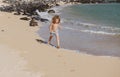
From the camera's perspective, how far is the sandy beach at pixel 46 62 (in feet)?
37.6

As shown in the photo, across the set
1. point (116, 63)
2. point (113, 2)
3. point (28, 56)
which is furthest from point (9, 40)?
point (113, 2)

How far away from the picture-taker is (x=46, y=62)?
497 inches

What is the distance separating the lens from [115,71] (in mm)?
12086

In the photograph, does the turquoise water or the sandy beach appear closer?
the sandy beach

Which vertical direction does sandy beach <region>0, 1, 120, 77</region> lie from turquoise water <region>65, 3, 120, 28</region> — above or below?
above

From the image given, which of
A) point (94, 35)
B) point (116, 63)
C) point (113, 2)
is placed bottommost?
point (113, 2)

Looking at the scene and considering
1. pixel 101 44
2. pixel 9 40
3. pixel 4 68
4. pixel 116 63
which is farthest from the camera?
pixel 101 44

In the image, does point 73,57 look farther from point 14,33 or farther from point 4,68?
point 14,33

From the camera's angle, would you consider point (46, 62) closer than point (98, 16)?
Yes

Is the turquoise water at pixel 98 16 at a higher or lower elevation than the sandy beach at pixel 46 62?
lower

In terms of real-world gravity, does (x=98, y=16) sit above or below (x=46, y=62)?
below

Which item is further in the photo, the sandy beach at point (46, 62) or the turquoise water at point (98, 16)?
the turquoise water at point (98, 16)

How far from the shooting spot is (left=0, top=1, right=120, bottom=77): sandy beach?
11461 mm

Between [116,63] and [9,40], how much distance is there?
5347mm
